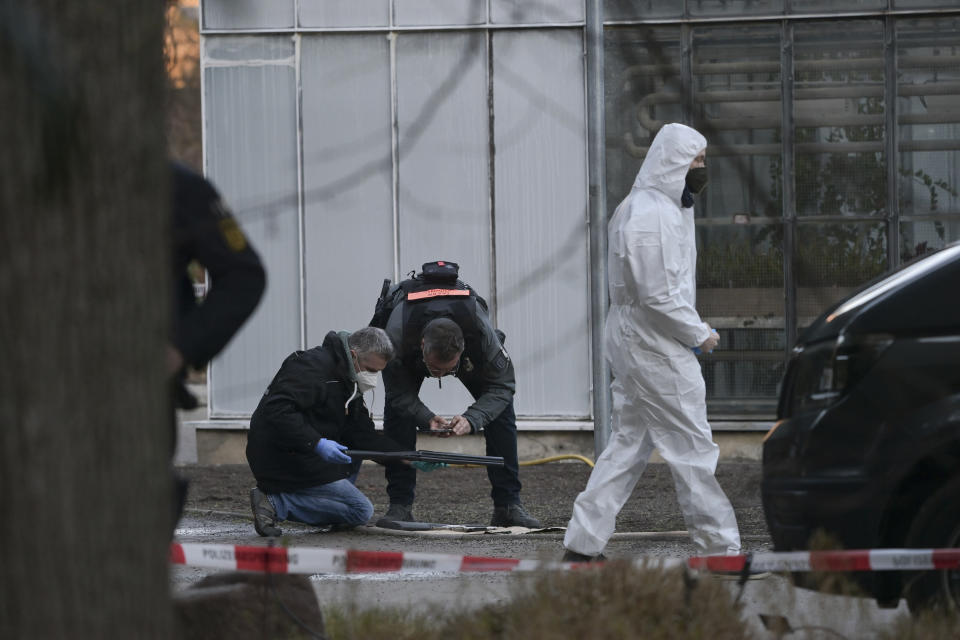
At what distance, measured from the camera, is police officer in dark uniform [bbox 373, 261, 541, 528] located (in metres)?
7.36

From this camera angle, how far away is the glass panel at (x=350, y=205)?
11742mm

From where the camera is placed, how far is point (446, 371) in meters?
7.32

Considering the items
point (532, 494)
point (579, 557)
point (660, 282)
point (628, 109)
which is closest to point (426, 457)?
point (579, 557)

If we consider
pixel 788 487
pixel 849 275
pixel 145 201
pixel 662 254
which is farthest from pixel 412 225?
pixel 145 201

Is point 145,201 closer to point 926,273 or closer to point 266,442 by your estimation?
point 926,273

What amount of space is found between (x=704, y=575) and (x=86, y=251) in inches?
83.5

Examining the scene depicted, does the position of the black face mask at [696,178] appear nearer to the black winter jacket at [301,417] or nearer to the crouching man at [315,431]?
the crouching man at [315,431]

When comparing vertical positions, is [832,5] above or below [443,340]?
above

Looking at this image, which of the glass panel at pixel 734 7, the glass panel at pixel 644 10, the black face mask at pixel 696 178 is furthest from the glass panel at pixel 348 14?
the black face mask at pixel 696 178

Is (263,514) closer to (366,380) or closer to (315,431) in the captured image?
(315,431)

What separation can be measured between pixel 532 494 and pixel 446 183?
3286 millimetres

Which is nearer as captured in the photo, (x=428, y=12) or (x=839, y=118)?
(x=839, y=118)

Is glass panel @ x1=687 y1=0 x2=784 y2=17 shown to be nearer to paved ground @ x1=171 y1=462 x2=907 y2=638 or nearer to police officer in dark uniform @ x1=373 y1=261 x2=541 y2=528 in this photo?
paved ground @ x1=171 y1=462 x2=907 y2=638

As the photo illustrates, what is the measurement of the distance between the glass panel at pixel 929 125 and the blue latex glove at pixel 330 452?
20.3 feet
